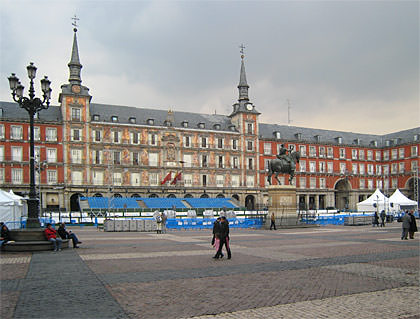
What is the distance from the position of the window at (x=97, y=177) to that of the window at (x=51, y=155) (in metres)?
5.55

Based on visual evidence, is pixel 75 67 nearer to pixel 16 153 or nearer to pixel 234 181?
pixel 16 153

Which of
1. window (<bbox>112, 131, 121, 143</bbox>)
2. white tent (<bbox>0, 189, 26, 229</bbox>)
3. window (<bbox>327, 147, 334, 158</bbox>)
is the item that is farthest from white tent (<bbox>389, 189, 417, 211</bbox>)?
white tent (<bbox>0, 189, 26, 229</bbox>)

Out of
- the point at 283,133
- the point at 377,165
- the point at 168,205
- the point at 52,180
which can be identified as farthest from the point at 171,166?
the point at 377,165

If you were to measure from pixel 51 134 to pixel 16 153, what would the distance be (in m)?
5.11

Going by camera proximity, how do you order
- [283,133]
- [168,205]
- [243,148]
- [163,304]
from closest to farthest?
[163,304] < [168,205] < [243,148] < [283,133]

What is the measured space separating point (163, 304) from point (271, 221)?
2210cm

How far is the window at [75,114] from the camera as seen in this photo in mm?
56062

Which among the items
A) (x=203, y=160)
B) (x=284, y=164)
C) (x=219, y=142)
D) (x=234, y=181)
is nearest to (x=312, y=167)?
(x=234, y=181)

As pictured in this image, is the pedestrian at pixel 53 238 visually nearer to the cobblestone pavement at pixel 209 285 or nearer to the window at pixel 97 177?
the cobblestone pavement at pixel 209 285

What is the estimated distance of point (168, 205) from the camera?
54312mm

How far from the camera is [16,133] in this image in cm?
5372

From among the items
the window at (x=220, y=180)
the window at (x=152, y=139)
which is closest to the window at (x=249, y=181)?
the window at (x=220, y=180)

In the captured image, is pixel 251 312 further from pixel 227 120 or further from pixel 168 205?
pixel 227 120

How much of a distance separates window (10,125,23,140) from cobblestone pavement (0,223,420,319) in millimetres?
43088
